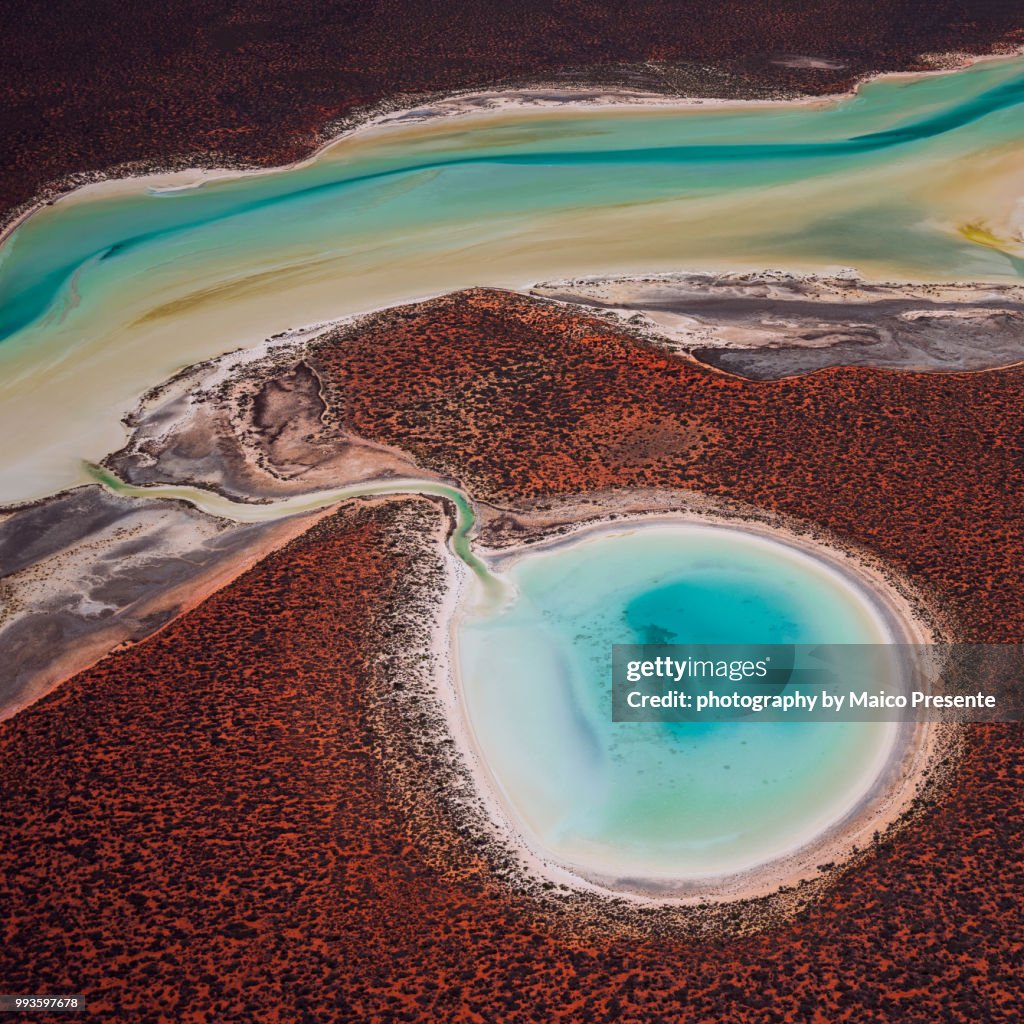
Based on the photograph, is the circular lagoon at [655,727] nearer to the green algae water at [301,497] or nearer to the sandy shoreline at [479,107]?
the green algae water at [301,497]

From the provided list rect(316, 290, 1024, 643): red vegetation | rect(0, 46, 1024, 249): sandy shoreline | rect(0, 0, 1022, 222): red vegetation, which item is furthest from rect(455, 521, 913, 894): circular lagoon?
rect(0, 0, 1022, 222): red vegetation

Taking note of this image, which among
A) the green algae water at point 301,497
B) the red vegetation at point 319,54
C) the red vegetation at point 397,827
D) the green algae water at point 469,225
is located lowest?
the red vegetation at point 397,827

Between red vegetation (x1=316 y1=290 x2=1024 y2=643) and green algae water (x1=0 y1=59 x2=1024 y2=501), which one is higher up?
green algae water (x1=0 y1=59 x2=1024 y2=501)

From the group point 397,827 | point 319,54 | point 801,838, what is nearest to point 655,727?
point 801,838

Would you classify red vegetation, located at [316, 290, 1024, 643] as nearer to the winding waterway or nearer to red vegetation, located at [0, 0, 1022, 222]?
the winding waterway

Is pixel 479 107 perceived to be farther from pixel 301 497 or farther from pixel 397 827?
pixel 397 827

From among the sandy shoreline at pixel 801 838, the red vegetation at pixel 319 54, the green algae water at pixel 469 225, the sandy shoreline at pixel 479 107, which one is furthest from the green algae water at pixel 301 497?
the red vegetation at pixel 319 54
